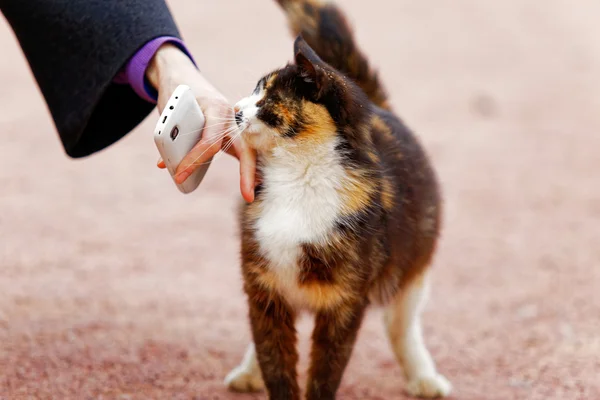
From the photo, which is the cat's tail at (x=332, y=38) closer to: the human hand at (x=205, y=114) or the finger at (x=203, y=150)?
the human hand at (x=205, y=114)

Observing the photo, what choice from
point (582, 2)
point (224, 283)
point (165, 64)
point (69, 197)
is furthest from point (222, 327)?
point (582, 2)

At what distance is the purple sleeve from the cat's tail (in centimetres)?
51

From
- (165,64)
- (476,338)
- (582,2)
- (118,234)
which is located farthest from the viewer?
(582,2)

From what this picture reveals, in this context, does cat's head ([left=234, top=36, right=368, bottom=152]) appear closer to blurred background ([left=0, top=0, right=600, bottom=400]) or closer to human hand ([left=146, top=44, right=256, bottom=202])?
human hand ([left=146, top=44, right=256, bottom=202])

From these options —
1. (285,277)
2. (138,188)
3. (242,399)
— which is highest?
(285,277)

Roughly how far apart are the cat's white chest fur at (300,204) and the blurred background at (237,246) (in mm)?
432

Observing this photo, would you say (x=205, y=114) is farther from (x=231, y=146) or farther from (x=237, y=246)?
(x=237, y=246)

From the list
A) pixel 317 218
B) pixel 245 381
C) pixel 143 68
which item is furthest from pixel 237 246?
pixel 317 218

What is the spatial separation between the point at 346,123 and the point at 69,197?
3311mm

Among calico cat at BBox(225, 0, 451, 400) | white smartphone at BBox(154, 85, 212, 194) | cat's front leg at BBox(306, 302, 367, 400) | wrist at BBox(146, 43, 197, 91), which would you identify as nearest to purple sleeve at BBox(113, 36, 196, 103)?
wrist at BBox(146, 43, 197, 91)

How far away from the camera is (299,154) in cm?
217

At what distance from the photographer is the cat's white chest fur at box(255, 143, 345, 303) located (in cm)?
216

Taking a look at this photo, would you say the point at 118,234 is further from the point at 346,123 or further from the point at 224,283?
the point at 346,123

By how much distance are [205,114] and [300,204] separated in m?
0.40
